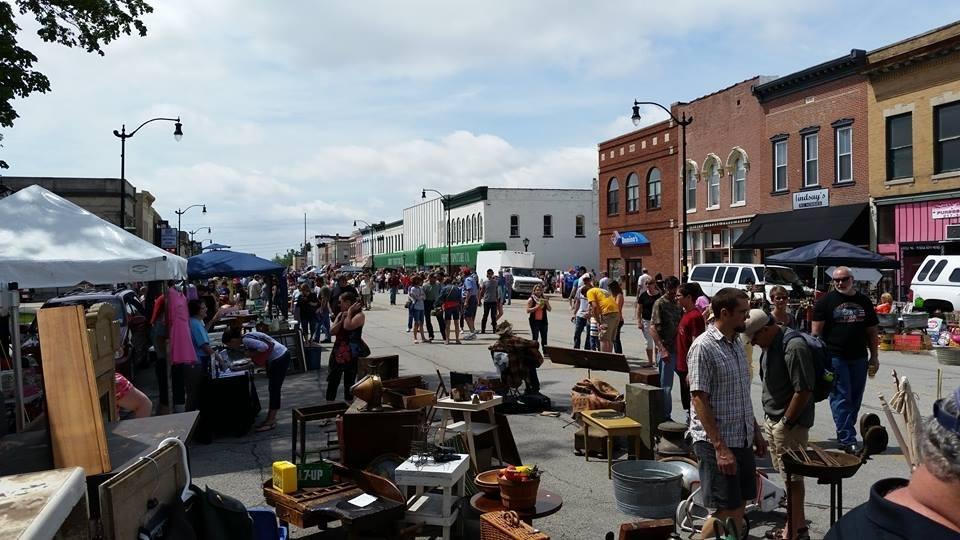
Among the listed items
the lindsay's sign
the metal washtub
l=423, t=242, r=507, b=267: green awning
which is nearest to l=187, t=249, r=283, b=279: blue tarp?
the metal washtub

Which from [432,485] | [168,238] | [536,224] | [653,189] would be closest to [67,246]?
[432,485]

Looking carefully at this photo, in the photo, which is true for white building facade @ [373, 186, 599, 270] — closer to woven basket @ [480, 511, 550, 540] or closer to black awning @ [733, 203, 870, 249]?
black awning @ [733, 203, 870, 249]

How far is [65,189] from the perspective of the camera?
163ft

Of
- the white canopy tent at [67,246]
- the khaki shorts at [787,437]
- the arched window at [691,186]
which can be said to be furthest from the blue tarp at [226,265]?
the arched window at [691,186]

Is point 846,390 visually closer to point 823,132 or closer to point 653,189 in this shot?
point 823,132

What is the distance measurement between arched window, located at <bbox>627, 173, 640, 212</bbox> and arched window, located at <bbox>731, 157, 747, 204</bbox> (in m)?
8.01

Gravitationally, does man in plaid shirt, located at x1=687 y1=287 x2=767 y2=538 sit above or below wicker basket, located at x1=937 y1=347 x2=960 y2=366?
above

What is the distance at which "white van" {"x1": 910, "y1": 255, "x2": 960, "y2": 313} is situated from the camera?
18.6 meters

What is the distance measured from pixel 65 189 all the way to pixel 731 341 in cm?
5439

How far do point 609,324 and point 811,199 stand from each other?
17.9m

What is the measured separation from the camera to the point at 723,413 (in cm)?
443

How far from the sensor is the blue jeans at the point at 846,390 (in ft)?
24.2

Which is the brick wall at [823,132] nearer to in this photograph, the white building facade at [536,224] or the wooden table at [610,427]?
the wooden table at [610,427]

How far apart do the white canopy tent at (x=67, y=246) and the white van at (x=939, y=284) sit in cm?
1825
